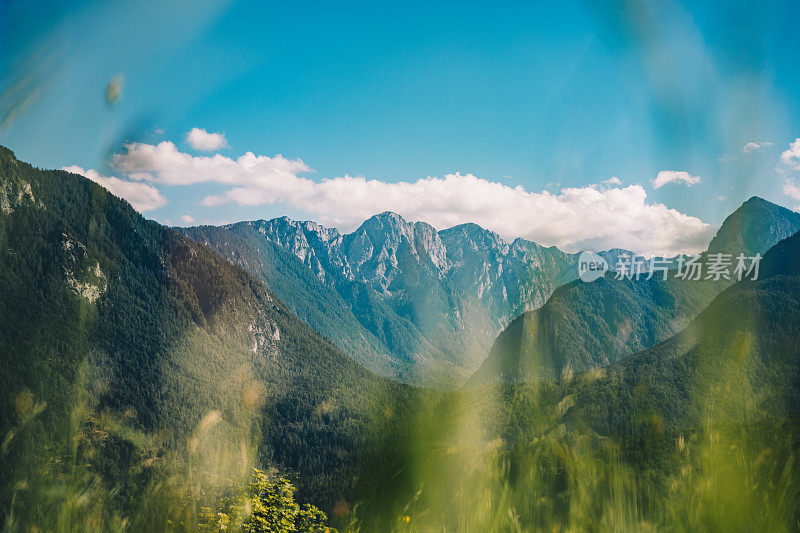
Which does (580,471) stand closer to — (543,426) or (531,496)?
(531,496)

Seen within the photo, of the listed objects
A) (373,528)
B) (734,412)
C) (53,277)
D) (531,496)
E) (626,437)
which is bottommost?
(373,528)

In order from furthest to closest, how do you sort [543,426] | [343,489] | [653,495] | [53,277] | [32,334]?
[53,277] → [32,334] → [543,426] → [343,489] → [653,495]

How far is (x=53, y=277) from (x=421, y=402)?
251394mm

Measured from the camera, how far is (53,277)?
19425 cm

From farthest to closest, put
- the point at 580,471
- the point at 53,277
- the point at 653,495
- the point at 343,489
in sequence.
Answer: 1. the point at 53,277
2. the point at 343,489
3. the point at 580,471
4. the point at 653,495

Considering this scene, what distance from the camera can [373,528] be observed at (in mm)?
3312

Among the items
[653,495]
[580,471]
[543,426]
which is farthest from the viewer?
[543,426]

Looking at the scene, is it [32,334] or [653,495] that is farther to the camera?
[32,334]

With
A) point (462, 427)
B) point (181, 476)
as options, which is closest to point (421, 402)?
point (462, 427)

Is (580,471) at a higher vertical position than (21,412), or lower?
lower

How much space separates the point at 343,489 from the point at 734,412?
152 inches

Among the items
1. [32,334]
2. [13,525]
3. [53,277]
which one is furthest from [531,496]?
[53,277]

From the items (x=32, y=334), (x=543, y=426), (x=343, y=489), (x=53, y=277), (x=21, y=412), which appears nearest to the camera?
(x=21, y=412)

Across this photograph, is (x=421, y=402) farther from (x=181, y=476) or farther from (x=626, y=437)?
(x=181, y=476)
